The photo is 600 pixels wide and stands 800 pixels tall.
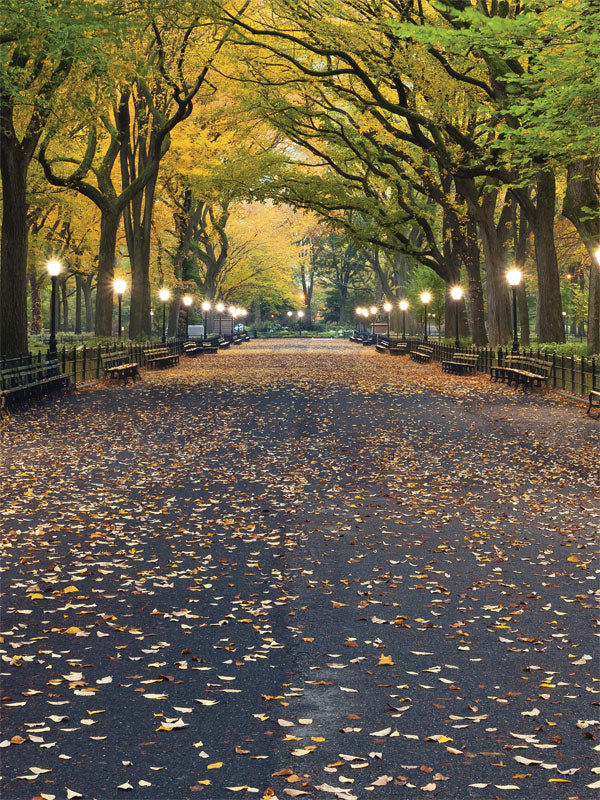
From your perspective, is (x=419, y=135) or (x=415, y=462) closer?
(x=415, y=462)

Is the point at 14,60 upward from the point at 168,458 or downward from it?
upward

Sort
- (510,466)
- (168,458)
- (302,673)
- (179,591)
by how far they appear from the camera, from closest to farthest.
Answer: (302,673)
(179,591)
(510,466)
(168,458)

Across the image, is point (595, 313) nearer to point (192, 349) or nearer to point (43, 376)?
point (43, 376)

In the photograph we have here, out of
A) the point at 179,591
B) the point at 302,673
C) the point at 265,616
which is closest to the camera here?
the point at 302,673

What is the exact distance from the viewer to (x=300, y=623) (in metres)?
7.40

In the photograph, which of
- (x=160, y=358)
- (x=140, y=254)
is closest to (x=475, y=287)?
(x=160, y=358)

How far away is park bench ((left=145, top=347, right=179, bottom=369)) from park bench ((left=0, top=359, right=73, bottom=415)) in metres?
13.0

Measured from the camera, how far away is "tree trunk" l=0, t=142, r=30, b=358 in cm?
2820

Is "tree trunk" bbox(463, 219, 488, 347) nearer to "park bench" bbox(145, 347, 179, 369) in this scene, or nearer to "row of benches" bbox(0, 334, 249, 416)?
"park bench" bbox(145, 347, 179, 369)

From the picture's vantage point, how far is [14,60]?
1086 inches

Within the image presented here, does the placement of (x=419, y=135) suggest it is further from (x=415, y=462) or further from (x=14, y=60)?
(x=415, y=462)

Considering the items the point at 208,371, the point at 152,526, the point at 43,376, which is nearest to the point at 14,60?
the point at 43,376

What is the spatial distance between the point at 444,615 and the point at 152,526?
172 inches

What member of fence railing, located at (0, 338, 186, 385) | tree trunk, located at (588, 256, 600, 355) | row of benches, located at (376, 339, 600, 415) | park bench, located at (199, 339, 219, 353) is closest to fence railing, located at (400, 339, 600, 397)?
row of benches, located at (376, 339, 600, 415)
